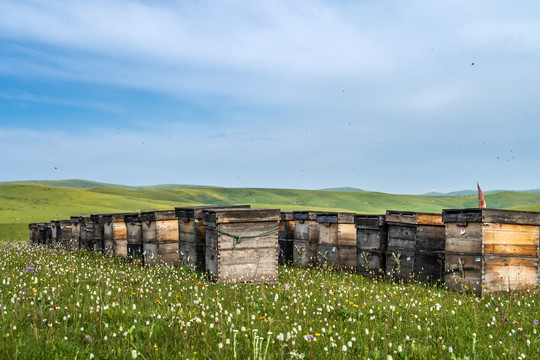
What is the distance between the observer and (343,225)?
1409 centimetres

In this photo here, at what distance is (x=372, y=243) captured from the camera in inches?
509

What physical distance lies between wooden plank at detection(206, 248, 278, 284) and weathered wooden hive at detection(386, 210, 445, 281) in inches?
132

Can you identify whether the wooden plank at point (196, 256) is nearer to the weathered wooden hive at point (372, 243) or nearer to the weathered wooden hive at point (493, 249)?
the weathered wooden hive at point (372, 243)

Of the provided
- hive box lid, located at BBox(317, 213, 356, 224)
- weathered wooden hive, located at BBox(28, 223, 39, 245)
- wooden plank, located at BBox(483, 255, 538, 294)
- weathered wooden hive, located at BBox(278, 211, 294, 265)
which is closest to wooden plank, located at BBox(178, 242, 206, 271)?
weathered wooden hive, located at BBox(278, 211, 294, 265)

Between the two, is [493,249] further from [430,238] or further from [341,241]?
[341,241]

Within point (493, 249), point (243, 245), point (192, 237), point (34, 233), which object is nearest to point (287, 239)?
point (192, 237)

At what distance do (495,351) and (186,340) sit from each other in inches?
165

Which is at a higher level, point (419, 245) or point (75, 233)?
point (419, 245)

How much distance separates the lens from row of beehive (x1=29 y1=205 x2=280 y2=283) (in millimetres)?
10672

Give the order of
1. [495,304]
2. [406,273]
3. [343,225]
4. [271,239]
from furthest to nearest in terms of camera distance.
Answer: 1. [343,225]
2. [406,273]
3. [271,239]
4. [495,304]

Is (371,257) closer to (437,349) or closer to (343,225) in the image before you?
(343,225)

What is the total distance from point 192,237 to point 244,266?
2.95 meters

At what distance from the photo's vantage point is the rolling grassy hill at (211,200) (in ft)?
228

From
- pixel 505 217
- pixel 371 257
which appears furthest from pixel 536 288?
pixel 371 257
